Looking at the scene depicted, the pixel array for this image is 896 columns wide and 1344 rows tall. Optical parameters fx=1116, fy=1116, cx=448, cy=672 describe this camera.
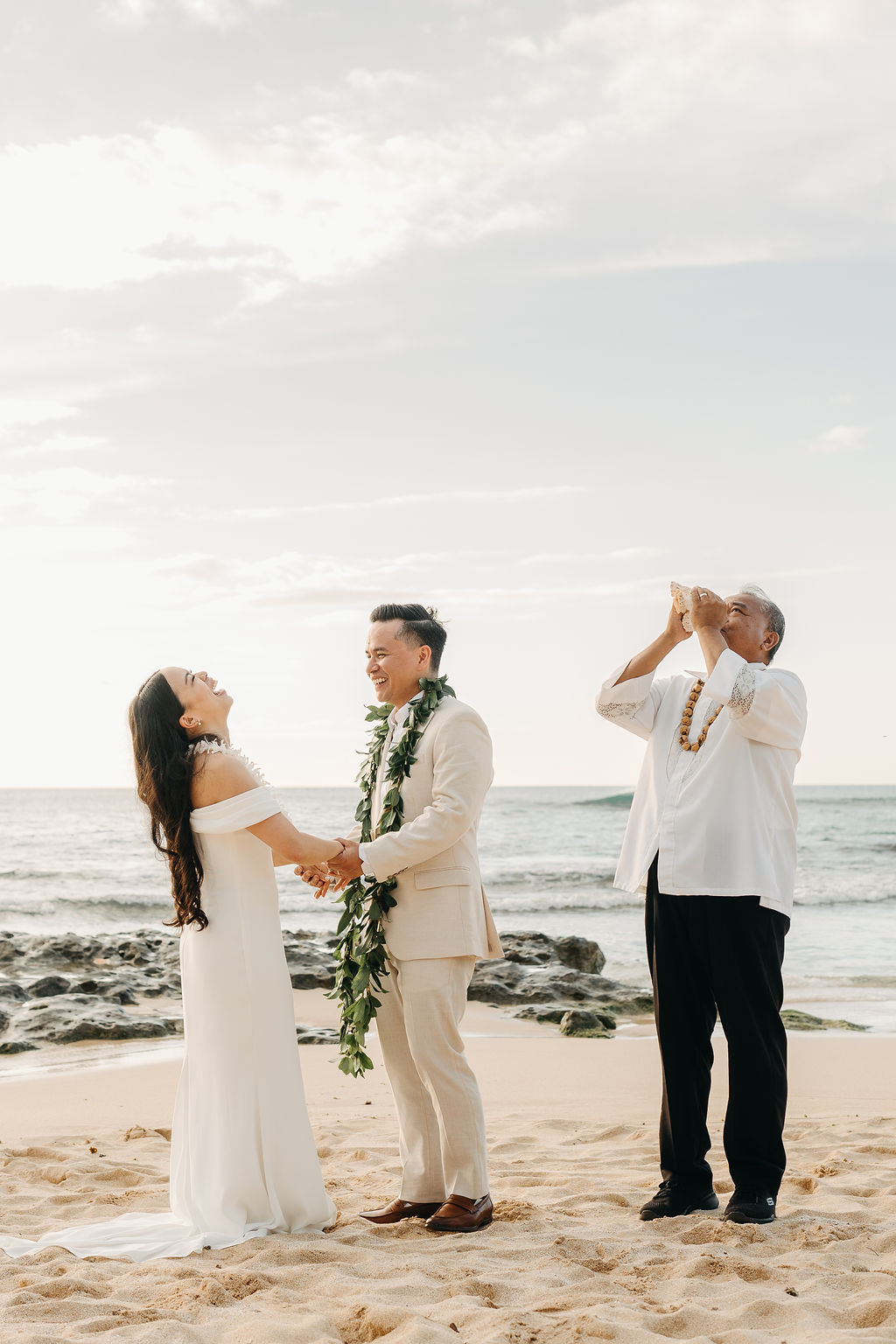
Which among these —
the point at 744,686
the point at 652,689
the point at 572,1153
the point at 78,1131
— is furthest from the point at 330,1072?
the point at 744,686

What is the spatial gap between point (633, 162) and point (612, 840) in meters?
29.5

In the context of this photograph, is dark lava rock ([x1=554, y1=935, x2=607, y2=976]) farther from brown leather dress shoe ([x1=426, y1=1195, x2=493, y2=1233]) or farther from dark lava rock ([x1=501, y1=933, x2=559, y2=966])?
brown leather dress shoe ([x1=426, y1=1195, x2=493, y2=1233])

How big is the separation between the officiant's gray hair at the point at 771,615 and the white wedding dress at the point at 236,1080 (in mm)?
2080

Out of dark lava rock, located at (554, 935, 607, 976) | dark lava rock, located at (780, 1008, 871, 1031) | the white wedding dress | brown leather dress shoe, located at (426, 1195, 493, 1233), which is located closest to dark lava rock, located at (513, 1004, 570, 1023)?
dark lava rock, located at (780, 1008, 871, 1031)

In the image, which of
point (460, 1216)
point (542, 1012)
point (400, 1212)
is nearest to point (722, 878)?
point (460, 1216)

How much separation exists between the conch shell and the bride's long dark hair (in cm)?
199

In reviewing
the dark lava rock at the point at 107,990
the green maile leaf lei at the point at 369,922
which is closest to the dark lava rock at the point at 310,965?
the dark lava rock at the point at 107,990

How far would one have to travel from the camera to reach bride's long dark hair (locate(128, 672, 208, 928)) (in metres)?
4.27

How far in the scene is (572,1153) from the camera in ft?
18.1

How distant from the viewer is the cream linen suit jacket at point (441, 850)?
421 centimetres

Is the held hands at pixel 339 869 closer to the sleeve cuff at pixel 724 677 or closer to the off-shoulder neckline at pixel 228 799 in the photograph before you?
the off-shoulder neckline at pixel 228 799

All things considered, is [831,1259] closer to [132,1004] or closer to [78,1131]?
[78,1131]

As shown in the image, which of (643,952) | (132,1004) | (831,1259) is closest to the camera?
(831,1259)

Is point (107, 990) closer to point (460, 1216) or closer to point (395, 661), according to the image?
point (460, 1216)
